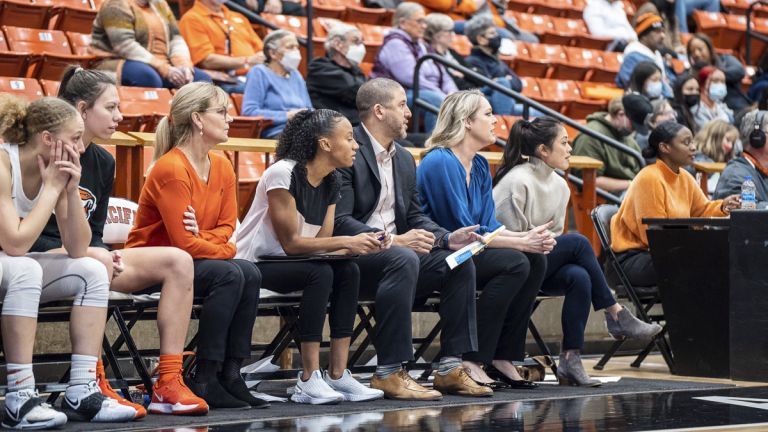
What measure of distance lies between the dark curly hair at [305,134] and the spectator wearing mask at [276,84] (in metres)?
2.84

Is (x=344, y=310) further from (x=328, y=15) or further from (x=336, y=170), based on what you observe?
(x=328, y=15)

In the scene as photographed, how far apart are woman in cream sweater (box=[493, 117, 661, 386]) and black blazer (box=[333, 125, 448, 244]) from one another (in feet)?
1.72

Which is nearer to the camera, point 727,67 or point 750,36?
point 727,67

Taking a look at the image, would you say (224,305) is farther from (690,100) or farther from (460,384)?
(690,100)

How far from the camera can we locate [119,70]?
26.9ft

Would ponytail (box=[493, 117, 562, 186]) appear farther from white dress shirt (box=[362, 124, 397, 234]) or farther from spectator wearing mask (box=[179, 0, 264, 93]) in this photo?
spectator wearing mask (box=[179, 0, 264, 93])

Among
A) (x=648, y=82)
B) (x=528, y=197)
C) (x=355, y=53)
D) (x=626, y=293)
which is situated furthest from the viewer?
(x=648, y=82)

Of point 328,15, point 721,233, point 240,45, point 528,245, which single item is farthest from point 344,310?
point 328,15

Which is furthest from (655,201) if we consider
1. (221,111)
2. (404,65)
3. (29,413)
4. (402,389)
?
(29,413)

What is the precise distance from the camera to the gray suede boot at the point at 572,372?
228 inches

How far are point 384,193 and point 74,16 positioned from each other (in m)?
4.45

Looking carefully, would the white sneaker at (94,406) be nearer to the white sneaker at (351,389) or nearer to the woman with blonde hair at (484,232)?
the white sneaker at (351,389)

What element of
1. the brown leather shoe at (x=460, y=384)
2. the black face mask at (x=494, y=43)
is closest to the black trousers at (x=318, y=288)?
the brown leather shoe at (x=460, y=384)

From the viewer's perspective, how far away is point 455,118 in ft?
19.1
